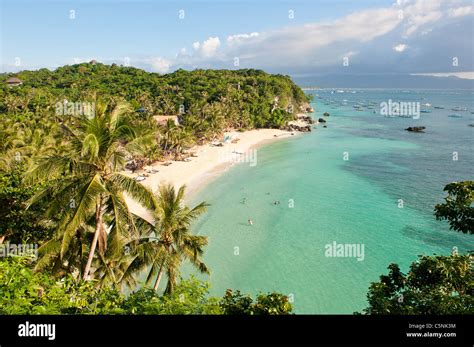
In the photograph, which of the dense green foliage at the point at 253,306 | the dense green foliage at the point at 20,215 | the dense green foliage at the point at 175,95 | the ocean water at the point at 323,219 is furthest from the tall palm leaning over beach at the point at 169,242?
the dense green foliage at the point at 175,95

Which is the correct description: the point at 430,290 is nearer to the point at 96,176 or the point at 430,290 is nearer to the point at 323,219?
the point at 96,176

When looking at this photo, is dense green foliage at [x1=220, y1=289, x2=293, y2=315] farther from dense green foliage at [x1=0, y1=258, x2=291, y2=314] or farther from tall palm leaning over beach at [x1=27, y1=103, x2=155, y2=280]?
tall palm leaning over beach at [x1=27, y1=103, x2=155, y2=280]

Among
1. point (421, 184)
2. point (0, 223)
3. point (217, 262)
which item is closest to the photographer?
point (0, 223)

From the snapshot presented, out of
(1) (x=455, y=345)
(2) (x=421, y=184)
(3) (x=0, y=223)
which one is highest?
(1) (x=455, y=345)

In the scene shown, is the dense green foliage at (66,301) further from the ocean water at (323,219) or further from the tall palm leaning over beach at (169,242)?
the ocean water at (323,219)

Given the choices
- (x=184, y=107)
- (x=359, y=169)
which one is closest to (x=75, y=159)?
(x=359, y=169)

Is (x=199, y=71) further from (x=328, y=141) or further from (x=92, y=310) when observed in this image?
(x=92, y=310)
